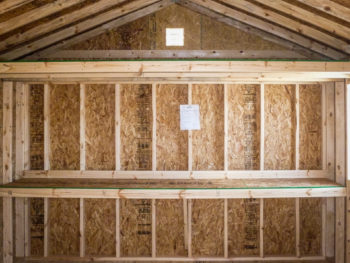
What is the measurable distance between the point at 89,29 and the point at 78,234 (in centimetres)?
273

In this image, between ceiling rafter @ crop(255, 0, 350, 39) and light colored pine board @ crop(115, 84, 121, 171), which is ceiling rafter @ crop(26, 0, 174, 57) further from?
ceiling rafter @ crop(255, 0, 350, 39)

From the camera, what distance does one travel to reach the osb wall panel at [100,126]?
3.64 m

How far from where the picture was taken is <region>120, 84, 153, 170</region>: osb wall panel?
363 cm

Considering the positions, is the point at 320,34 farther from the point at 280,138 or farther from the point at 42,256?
the point at 42,256

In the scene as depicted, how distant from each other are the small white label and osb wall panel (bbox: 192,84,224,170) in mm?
627

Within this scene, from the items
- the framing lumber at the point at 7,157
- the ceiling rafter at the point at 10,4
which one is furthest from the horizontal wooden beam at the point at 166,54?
the ceiling rafter at the point at 10,4

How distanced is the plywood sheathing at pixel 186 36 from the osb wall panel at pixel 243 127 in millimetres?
586

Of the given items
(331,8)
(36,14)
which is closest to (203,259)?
(331,8)

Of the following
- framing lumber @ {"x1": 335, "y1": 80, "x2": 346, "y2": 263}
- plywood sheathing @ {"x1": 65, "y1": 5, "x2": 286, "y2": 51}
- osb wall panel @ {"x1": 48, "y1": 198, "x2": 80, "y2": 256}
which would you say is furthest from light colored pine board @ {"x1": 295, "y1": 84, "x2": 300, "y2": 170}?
osb wall panel @ {"x1": 48, "y1": 198, "x2": 80, "y2": 256}

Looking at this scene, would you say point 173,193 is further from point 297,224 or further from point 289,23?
point 289,23

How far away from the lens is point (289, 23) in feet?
10.2

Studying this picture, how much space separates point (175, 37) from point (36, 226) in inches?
125

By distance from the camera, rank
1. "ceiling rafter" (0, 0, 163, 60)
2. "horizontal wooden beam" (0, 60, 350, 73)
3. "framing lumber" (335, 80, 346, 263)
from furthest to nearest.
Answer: "framing lumber" (335, 80, 346, 263) < "ceiling rafter" (0, 0, 163, 60) < "horizontal wooden beam" (0, 60, 350, 73)

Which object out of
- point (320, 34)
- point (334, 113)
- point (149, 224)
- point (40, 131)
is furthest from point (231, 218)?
point (40, 131)
